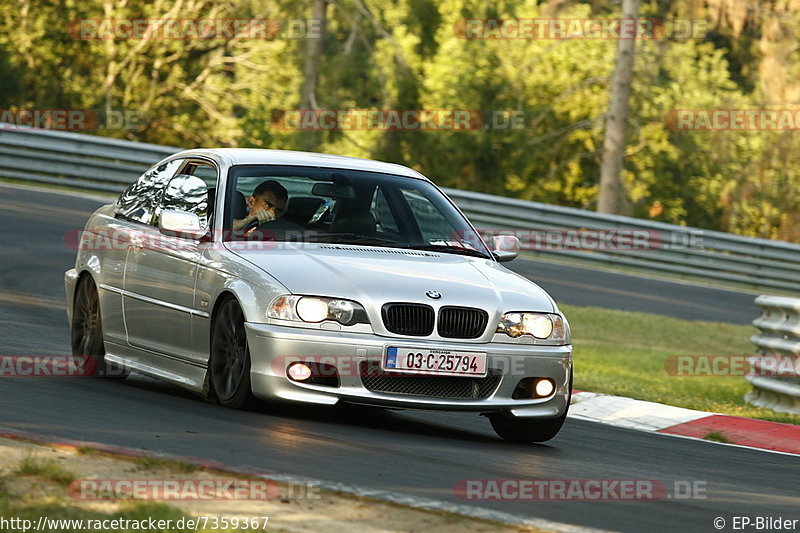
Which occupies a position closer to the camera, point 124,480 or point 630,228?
point 124,480

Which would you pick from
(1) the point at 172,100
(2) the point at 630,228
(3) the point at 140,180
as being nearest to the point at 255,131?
(1) the point at 172,100

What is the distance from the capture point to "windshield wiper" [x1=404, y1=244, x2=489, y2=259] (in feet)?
28.5

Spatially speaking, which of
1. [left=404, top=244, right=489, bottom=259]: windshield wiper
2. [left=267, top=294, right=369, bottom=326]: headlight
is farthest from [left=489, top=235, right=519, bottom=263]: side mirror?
[left=267, top=294, right=369, bottom=326]: headlight

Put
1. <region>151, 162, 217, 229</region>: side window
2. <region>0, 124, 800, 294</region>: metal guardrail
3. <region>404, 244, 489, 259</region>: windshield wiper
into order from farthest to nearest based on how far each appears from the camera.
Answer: <region>0, 124, 800, 294</region>: metal guardrail → <region>151, 162, 217, 229</region>: side window → <region>404, 244, 489, 259</region>: windshield wiper

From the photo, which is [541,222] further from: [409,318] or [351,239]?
[409,318]

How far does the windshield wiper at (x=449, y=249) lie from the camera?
8.70 m

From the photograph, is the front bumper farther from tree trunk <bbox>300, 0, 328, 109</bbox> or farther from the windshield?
tree trunk <bbox>300, 0, 328, 109</bbox>

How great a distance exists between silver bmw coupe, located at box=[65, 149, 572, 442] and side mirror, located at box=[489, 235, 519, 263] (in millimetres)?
12

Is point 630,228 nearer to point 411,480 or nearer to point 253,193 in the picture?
point 253,193

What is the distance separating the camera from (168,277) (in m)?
8.65

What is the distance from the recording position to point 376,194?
8906mm

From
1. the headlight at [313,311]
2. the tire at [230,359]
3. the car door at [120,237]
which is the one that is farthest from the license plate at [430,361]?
the car door at [120,237]

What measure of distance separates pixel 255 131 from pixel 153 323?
87.9ft

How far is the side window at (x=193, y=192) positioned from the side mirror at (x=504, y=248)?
1790 millimetres
